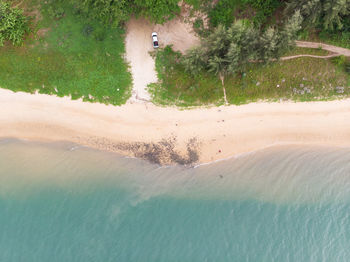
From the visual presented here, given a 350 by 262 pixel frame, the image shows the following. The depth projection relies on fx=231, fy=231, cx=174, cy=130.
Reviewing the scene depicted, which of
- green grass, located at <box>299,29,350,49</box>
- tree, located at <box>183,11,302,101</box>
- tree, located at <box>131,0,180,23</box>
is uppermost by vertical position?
tree, located at <box>131,0,180,23</box>

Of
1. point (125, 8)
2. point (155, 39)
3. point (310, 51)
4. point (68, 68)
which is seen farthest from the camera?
point (68, 68)

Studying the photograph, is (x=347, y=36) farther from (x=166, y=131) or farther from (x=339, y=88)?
(x=166, y=131)

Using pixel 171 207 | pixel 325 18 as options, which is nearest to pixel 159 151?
pixel 171 207

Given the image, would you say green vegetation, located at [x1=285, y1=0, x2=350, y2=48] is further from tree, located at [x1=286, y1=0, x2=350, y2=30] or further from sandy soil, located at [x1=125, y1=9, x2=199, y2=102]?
sandy soil, located at [x1=125, y1=9, x2=199, y2=102]

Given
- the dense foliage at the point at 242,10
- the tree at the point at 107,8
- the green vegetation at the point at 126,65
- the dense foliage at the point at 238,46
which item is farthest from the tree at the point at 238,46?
the tree at the point at 107,8

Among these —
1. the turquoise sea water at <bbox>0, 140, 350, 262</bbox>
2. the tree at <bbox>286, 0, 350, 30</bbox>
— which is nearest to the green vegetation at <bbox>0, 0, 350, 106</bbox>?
the tree at <bbox>286, 0, 350, 30</bbox>

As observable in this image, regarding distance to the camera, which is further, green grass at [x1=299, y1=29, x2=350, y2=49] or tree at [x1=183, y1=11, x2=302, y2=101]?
green grass at [x1=299, y1=29, x2=350, y2=49]

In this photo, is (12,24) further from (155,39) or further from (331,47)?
(331,47)

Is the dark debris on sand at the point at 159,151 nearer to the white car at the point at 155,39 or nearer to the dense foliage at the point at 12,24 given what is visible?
the white car at the point at 155,39
